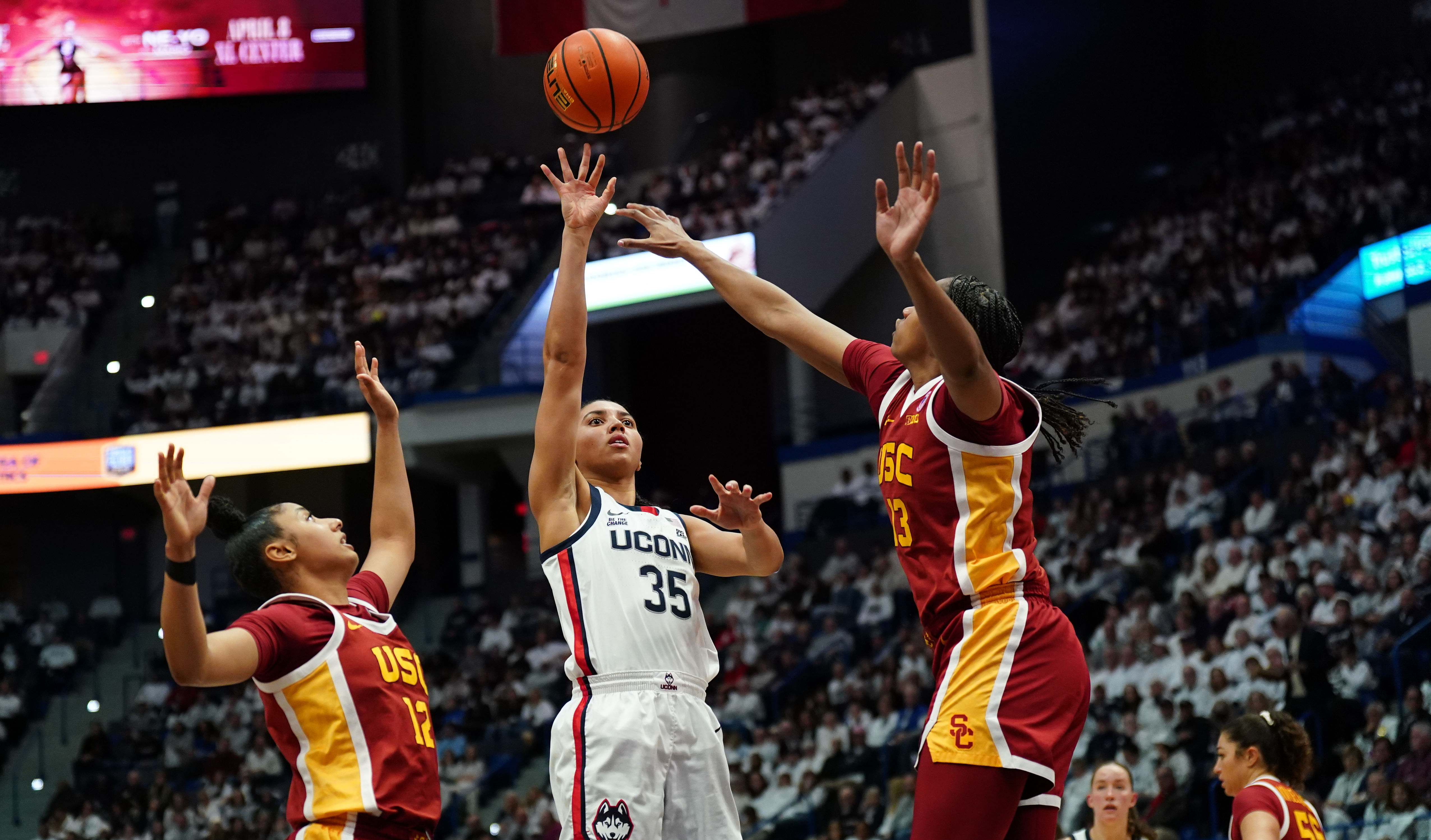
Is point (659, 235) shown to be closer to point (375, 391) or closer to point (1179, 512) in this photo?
point (375, 391)

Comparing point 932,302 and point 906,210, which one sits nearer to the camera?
point 932,302

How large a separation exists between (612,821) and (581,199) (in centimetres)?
199

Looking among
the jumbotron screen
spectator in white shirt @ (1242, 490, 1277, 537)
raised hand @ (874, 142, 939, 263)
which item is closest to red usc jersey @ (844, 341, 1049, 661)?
raised hand @ (874, 142, 939, 263)

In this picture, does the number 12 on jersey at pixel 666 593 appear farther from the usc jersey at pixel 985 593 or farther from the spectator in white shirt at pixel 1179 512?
the spectator in white shirt at pixel 1179 512

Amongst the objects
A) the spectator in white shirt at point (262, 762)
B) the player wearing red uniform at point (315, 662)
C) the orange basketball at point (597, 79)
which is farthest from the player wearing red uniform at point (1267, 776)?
the spectator in white shirt at point (262, 762)

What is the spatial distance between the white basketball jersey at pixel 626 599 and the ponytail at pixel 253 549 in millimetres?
847

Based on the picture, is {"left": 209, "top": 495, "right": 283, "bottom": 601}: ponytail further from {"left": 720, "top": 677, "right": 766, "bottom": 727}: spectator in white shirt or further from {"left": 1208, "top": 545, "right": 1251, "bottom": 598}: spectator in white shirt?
{"left": 720, "top": 677, "right": 766, "bottom": 727}: spectator in white shirt

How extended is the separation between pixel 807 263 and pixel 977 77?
12.2 feet

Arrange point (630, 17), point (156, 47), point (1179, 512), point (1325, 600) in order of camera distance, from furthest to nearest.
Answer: point (156, 47)
point (630, 17)
point (1179, 512)
point (1325, 600)

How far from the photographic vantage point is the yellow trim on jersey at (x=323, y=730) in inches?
173

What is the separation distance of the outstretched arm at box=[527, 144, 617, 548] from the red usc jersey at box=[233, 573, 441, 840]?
719 mm

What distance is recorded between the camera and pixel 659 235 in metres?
5.32

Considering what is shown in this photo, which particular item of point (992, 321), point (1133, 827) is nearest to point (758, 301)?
point (992, 321)

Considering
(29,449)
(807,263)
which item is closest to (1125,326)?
(807,263)
